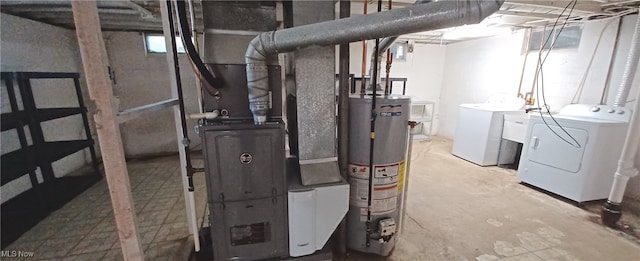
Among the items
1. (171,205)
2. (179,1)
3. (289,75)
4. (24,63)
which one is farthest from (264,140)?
(24,63)

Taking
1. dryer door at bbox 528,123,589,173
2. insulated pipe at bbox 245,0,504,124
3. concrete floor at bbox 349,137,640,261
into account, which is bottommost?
concrete floor at bbox 349,137,640,261

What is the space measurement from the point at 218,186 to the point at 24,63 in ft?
10.2

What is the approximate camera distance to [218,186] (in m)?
1.50

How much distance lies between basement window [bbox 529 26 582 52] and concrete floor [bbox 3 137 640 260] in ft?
6.43

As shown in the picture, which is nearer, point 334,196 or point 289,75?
point 334,196

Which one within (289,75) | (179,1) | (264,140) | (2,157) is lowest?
(2,157)

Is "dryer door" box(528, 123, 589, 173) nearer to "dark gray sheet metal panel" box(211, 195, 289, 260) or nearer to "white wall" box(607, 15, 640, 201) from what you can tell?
"white wall" box(607, 15, 640, 201)

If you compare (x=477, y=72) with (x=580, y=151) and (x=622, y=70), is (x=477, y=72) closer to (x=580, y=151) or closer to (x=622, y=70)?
(x=622, y=70)

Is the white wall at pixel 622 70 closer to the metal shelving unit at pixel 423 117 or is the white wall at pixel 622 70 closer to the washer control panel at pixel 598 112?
the washer control panel at pixel 598 112

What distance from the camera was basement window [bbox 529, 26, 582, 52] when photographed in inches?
130

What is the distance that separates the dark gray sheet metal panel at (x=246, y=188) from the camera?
1.45 meters

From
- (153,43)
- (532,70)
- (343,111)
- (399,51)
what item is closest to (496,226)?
(343,111)

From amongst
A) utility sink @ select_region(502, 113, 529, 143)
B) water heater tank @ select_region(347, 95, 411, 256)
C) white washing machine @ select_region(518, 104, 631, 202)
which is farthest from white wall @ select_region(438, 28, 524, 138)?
water heater tank @ select_region(347, 95, 411, 256)

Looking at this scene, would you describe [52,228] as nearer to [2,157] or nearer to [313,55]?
[2,157]
